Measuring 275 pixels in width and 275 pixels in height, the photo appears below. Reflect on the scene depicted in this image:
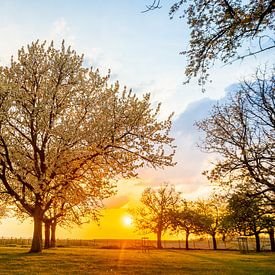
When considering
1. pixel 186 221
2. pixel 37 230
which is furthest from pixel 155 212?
pixel 37 230

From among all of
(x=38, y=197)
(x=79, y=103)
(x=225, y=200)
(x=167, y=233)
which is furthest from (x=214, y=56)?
(x=167, y=233)

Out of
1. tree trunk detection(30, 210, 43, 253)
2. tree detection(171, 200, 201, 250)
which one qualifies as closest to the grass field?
tree trunk detection(30, 210, 43, 253)

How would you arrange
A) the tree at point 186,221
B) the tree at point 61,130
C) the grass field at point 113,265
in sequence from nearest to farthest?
the grass field at point 113,265 → the tree at point 61,130 → the tree at point 186,221

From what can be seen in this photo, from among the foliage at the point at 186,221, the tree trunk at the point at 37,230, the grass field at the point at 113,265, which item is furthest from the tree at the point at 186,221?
the tree trunk at the point at 37,230

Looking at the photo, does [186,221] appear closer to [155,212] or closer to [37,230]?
[155,212]

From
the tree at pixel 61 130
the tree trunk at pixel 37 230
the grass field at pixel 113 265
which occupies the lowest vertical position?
the grass field at pixel 113 265

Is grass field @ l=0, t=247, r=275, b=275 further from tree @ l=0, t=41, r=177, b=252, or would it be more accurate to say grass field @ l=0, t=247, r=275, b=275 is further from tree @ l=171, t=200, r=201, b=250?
tree @ l=171, t=200, r=201, b=250

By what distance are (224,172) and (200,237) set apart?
207 ft

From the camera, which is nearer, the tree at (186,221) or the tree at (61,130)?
the tree at (61,130)

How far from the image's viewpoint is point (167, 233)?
7806 cm

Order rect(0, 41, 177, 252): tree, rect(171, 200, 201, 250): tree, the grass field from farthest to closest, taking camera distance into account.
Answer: rect(171, 200, 201, 250): tree < rect(0, 41, 177, 252): tree < the grass field

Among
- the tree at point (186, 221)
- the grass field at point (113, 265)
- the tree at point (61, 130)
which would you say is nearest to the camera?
the grass field at point (113, 265)

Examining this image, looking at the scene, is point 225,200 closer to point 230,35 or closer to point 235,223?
point 235,223

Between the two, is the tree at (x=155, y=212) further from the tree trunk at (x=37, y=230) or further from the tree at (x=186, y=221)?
the tree trunk at (x=37, y=230)
